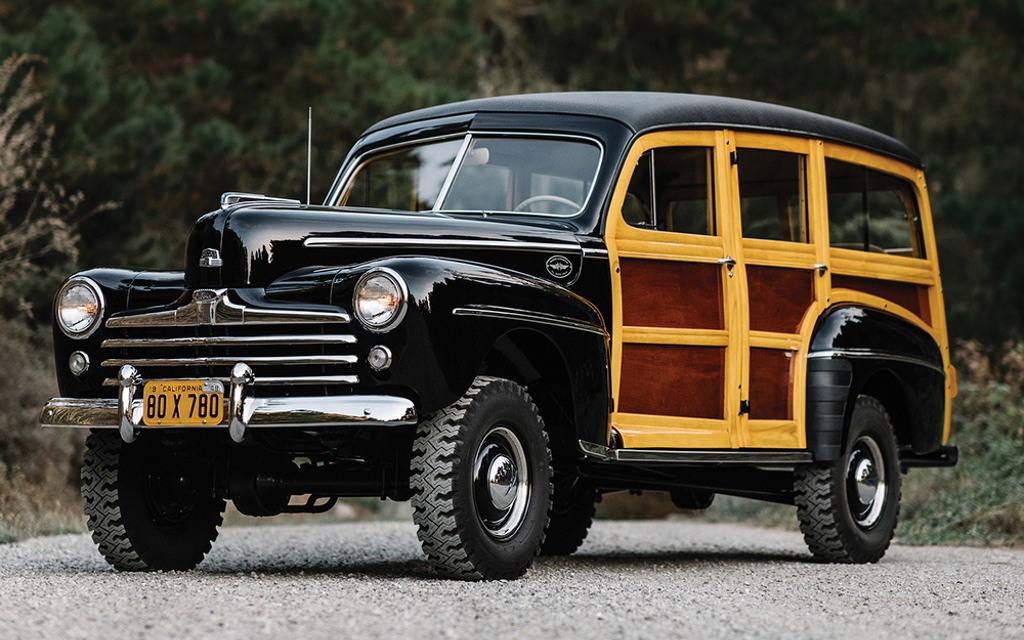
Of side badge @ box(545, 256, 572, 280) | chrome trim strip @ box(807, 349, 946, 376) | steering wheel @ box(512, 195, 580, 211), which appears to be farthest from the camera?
chrome trim strip @ box(807, 349, 946, 376)

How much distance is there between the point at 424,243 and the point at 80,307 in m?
1.63

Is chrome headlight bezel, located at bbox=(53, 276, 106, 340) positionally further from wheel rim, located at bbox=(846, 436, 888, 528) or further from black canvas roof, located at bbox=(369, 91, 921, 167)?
wheel rim, located at bbox=(846, 436, 888, 528)

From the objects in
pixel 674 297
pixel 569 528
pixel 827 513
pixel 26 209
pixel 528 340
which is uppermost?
pixel 26 209

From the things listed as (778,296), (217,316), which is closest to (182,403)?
(217,316)

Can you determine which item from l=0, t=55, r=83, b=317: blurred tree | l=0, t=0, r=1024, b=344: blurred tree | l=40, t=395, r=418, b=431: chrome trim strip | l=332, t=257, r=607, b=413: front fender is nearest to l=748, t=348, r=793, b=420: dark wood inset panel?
l=332, t=257, r=607, b=413: front fender

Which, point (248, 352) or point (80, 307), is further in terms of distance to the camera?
point (80, 307)

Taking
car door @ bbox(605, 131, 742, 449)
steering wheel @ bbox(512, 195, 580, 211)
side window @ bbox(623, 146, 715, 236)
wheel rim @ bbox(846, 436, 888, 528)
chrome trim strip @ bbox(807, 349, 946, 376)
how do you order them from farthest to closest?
wheel rim @ bbox(846, 436, 888, 528) → chrome trim strip @ bbox(807, 349, 946, 376) → side window @ bbox(623, 146, 715, 236) → steering wheel @ bbox(512, 195, 580, 211) → car door @ bbox(605, 131, 742, 449)

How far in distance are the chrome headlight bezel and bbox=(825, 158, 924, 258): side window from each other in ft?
14.7

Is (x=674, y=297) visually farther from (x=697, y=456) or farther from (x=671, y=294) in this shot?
(x=697, y=456)

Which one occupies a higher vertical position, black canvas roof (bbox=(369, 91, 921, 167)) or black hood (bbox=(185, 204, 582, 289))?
black canvas roof (bbox=(369, 91, 921, 167))

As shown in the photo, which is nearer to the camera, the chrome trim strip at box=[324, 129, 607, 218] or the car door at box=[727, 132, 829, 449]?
the chrome trim strip at box=[324, 129, 607, 218]

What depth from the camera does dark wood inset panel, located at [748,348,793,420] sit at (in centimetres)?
853

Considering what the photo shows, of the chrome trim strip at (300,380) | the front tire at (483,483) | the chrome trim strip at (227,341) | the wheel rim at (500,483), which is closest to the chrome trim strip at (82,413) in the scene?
the chrome trim strip at (227,341)

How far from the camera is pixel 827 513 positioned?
29.1 ft
